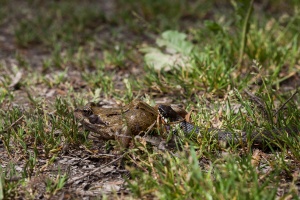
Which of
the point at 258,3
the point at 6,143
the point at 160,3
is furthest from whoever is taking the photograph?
the point at 258,3

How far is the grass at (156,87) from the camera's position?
288 cm

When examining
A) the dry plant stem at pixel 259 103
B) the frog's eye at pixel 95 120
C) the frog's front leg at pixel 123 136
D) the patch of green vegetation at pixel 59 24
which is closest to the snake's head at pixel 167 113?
the frog's front leg at pixel 123 136

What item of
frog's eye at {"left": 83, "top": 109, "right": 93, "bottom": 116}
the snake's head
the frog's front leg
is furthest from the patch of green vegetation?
the frog's front leg

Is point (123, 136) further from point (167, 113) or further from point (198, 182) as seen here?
point (198, 182)

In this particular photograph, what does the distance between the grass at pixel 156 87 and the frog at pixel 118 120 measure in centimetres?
9

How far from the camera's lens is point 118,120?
11.5 ft

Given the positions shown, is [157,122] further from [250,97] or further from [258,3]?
[258,3]

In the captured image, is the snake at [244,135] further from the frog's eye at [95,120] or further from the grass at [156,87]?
the frog's eye at [95,120]

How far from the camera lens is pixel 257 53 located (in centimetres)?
495

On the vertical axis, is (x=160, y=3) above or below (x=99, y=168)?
above

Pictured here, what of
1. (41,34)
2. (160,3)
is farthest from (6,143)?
(160,3)

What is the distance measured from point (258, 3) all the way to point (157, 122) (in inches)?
181

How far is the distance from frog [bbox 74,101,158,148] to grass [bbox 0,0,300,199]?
9cm

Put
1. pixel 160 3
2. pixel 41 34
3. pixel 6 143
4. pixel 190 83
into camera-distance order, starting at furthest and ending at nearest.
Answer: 1. pixel 160 3
2. pixel 41 34
3. pixel 190 83
4. pixel 6 143
